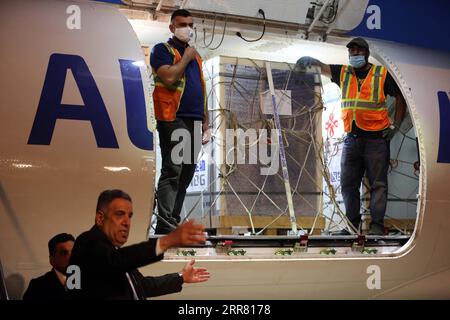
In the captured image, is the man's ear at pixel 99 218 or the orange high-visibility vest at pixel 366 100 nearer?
the man's ear at pixel 99 218

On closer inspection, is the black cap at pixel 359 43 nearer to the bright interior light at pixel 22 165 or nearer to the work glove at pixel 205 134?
the work glove at pixel 205 134

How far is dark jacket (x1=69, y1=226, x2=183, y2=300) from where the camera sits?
3.72m

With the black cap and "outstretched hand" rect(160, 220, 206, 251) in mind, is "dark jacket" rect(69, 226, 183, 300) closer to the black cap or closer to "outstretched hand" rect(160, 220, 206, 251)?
"outstretched hand" rect(160, 220, 206, 251)

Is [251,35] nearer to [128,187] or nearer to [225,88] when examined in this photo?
[225,88]

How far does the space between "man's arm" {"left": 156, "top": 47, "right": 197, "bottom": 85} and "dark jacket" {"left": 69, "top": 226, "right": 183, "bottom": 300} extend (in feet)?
4.00

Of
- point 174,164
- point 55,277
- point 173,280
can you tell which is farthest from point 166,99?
point 55,277

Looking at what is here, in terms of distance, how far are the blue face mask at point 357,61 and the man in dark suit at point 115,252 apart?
248 centimetres

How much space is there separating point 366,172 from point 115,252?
104 inches

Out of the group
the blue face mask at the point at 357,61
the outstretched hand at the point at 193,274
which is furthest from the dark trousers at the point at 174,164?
the blue face mask at the point at 357,61

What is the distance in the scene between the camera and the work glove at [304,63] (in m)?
5.99

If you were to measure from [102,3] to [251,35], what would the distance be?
1.37 metres

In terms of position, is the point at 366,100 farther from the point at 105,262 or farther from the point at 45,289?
the point at 45,289

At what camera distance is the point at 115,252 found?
3.75 meters
